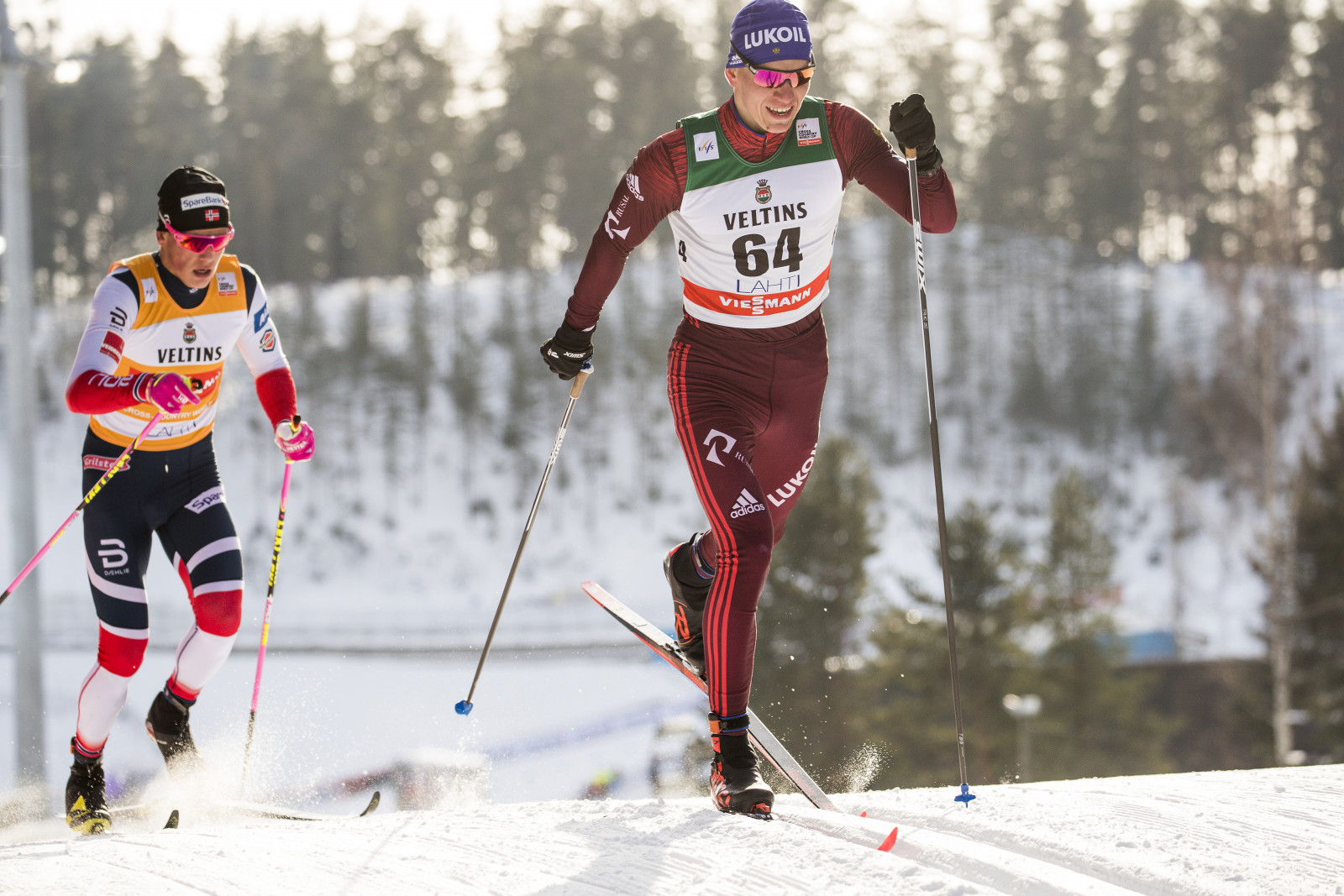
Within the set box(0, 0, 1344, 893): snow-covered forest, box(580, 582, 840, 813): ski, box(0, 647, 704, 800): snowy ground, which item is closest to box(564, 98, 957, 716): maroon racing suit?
box(580, 582, 840, 813): ski

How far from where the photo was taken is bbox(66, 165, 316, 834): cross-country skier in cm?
377

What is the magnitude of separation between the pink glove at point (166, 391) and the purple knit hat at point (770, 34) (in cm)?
214

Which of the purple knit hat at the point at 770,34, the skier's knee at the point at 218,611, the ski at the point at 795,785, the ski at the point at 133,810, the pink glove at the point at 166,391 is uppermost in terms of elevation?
the purple knit hat at the point at 770,34

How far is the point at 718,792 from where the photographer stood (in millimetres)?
3176

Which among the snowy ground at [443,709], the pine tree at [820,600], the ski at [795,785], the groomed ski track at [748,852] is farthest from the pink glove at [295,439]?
the pine tree at [820,600]

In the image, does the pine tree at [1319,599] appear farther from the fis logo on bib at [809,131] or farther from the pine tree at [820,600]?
the fis logo on bib at [809,131]

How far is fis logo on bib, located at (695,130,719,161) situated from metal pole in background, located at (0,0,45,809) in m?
5.35

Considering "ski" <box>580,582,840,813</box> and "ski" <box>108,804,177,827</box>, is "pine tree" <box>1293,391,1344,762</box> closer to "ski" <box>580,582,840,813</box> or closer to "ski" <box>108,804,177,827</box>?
"ski" <box>580,582,840,813</box>

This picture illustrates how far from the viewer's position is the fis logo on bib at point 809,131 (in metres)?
3.41

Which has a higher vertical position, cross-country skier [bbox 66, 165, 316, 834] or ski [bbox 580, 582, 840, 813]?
cross-country skier [bbox 66, 165, 316, 834]

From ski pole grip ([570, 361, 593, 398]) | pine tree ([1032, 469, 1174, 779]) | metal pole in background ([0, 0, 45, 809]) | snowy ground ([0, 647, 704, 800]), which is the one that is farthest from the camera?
pine tree ([1032, 469, 1174, 779])

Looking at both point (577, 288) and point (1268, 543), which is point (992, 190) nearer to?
point (1268, 543)

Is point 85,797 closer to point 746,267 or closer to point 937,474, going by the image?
point 746,267

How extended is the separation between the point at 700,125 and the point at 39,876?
112 inches
